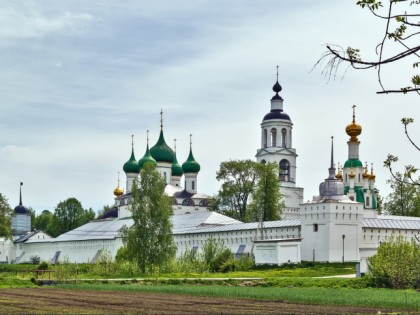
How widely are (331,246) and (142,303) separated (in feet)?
101

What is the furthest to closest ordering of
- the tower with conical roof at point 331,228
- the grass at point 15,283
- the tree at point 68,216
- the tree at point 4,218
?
the tree at point 68,216
the tree at point 4,218
the tower with conical roof at point 331,228
the grass at point 15,283

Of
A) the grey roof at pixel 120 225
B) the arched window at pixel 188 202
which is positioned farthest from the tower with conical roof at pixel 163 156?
the grey roof at pixel 120 225

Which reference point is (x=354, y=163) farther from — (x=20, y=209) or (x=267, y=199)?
(x=20, y=209)

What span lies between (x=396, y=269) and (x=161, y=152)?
56220mm

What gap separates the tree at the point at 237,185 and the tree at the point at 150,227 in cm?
2105

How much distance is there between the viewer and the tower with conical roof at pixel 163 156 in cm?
9062

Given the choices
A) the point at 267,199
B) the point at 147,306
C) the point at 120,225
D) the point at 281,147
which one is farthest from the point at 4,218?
the point at 147,306

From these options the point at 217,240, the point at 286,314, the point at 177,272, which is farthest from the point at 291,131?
the point at 286,314

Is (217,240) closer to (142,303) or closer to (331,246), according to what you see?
(331,246)

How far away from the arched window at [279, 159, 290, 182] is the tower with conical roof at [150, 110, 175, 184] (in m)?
14.0

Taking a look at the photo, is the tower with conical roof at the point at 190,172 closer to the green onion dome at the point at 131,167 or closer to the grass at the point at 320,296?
the green onion dome at the point at 131,167

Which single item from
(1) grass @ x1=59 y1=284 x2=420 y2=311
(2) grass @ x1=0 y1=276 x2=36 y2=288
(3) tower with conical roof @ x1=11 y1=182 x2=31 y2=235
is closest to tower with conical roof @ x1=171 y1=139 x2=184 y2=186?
(3) tower with conical roof @ x1=11 y1=182 x2=31 y2=235

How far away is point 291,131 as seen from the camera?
8238 cm

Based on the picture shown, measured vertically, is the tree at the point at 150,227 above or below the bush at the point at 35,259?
above
